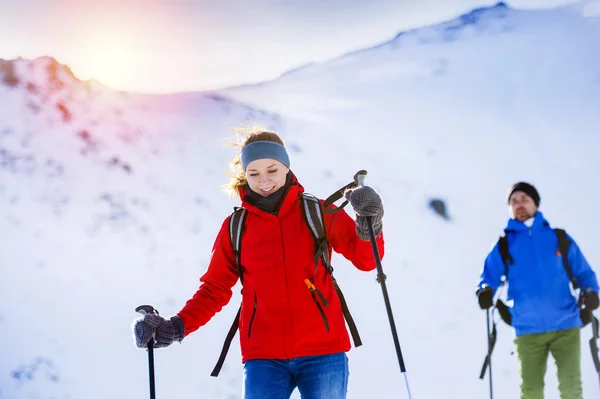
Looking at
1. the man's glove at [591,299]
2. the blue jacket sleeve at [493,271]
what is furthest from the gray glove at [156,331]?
the man's glove at [591,299]

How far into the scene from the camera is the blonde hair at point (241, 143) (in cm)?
347

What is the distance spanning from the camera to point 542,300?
4.68 m

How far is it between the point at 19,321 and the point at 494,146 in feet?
24.3

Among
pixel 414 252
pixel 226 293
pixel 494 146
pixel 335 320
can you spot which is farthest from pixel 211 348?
pixel 494 146

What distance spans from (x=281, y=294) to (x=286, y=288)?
37 mm

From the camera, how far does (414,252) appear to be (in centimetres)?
826

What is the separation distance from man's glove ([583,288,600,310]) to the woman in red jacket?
2305 millimetres

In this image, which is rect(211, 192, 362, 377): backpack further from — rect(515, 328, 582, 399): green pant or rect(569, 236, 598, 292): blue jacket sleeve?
rect(569, 236, 598, 292): blue jacket sleeve

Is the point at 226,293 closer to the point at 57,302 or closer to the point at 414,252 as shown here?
the point at 57,302

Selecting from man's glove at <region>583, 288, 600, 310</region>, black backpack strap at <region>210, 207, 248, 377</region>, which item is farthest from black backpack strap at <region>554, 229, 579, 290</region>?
black backpack strap at <region>210, 207, 248, 377</region>

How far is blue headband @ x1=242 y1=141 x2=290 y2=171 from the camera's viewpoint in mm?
3352

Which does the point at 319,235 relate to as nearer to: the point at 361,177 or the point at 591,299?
the point at 361,177

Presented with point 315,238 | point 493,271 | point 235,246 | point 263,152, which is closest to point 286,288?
point 315,238

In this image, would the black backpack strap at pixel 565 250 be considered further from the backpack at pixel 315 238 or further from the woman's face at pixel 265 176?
the woman's face at pixel 265 176
